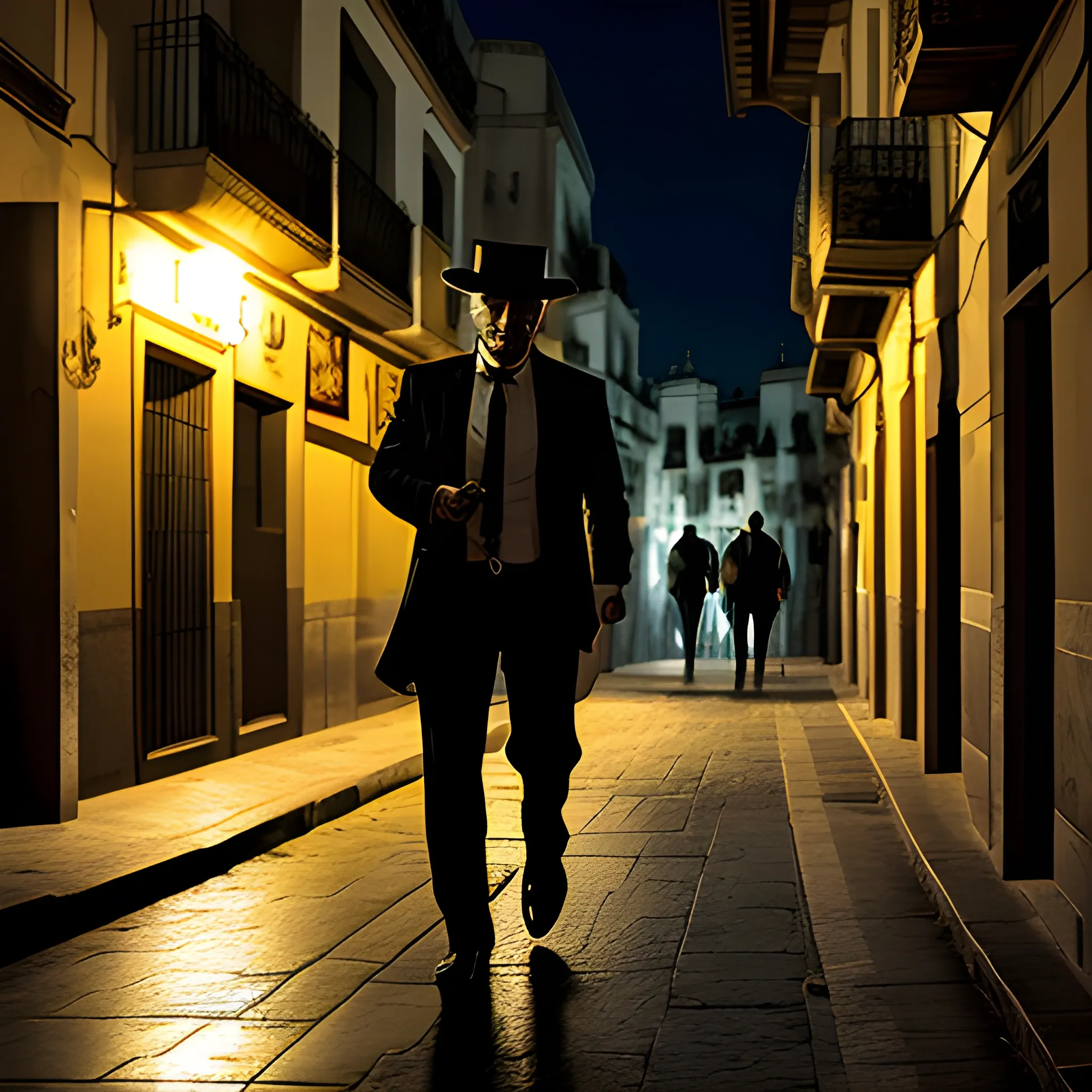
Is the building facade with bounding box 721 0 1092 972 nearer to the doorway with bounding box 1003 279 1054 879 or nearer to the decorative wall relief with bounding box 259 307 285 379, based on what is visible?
the doorway with bounding box 1003 279 1054 879

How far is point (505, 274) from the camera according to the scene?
4.36m

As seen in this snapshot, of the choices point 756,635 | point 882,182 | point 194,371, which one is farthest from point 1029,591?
point 756,635

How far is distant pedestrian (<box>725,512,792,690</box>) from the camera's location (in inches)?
655

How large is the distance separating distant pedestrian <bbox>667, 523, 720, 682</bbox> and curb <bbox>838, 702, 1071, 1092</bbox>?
11.3 m

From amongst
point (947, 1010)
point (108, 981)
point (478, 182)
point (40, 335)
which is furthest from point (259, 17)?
point (478, 182)

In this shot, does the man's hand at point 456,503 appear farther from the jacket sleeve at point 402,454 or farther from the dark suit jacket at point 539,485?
the jacket sleeve at point 402,454

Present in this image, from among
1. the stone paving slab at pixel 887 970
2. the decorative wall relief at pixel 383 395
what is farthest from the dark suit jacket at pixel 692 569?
the stone paving slab at pixel 887 970

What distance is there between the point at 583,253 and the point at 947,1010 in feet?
82.1

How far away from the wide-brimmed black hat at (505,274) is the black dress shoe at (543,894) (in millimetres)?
1796

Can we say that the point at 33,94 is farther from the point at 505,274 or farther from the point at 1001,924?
the point at 1001,924

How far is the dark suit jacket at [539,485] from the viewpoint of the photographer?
14.0 ft

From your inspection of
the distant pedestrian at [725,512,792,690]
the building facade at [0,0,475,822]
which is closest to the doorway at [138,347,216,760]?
the building facade at [0,0,475,822]

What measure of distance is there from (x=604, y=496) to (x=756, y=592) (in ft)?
40.3

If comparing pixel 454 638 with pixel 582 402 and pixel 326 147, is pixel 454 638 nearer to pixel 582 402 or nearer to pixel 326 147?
pixel 582 402
